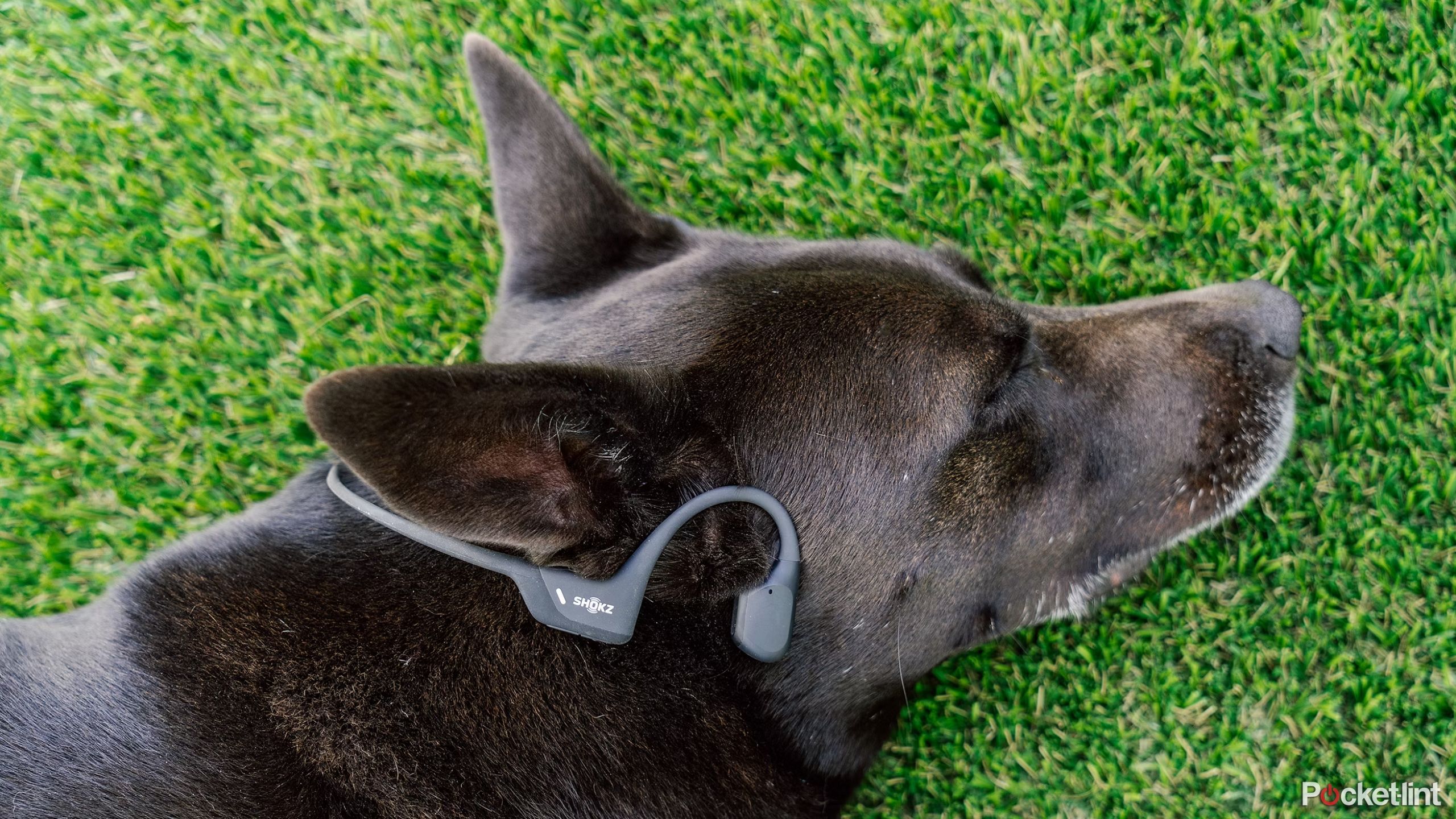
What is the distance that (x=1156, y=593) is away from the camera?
317 centimetres

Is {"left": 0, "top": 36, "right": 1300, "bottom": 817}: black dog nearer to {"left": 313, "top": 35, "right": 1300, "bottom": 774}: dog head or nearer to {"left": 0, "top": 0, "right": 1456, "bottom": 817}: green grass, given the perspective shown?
{"left": 313, "top": 35, "right": 1300, "bottom": 774}: dog head

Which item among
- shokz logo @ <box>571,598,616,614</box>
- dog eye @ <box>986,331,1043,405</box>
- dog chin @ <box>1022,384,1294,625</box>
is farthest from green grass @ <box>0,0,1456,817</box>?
shokz logo @ <box>571,598,616,614</box>

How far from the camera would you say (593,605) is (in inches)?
80.0

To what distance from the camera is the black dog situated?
211 cm

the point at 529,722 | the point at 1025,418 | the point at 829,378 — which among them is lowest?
the point at 529,722

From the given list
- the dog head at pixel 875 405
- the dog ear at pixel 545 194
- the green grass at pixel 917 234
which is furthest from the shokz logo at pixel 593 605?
the green grass at pixel 917 234

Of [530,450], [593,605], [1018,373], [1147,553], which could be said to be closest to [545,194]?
[530,450]

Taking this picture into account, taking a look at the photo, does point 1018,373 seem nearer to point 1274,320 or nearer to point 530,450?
point 1274,320

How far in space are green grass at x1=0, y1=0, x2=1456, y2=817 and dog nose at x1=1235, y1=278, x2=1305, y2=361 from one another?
0.52m

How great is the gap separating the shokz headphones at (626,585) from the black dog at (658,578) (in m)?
0.04

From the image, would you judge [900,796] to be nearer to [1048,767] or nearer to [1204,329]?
[1048,767]

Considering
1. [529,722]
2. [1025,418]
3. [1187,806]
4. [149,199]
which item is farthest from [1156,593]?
[149,199]

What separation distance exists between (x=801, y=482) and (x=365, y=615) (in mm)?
1035

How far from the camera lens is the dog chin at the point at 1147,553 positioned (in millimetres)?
2605
